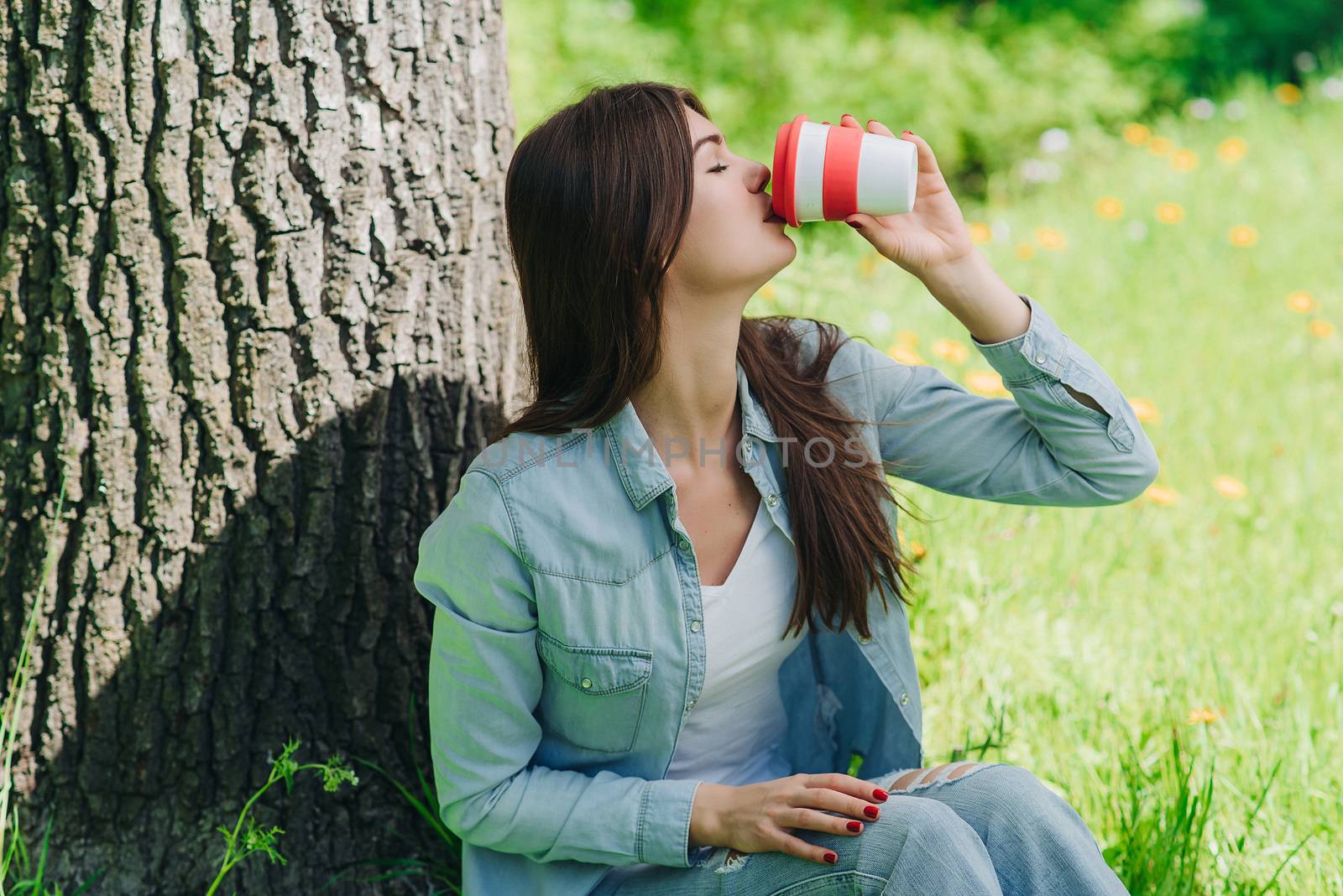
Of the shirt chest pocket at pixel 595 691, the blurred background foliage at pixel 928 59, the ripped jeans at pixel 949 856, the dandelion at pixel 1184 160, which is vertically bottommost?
the ripped jeans at pixel 949 856

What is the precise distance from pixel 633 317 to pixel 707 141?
26cm

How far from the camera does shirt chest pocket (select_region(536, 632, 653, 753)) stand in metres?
1.69

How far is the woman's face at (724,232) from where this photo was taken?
1.63 m

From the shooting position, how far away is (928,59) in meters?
6.45

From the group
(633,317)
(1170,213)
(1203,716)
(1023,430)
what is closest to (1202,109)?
(1170,213)

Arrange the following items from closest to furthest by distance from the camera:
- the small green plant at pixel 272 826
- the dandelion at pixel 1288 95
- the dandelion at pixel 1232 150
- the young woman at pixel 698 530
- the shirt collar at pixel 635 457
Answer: the young woman at pixel 698 530, the shirt collar at pixel 635 457, the small green plant at pixel 272 826, the dandelion at pixel 1232 150, the dandelion at pixel 1288 95

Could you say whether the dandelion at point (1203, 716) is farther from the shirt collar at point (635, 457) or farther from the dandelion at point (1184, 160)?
→ the dandelion at point (1184, 160)

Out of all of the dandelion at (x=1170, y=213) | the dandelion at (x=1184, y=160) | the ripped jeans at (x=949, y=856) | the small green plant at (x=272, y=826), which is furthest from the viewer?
the dandelion at (x=1184, y=160)

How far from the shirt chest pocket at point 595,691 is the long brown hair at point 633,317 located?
0.26 meters

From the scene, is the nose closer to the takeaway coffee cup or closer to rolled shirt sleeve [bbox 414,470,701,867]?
the takeaway coffee cup

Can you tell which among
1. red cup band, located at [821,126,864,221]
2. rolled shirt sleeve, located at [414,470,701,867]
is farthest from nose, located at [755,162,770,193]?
rolled shirt sleeve, located at [414,470,701,867]

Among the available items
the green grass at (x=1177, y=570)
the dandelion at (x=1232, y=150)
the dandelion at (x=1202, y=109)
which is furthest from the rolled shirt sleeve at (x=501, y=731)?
the dandelion at (x=1202, y=109)

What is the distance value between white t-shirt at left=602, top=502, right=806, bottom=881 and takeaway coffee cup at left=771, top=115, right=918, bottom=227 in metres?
0.47

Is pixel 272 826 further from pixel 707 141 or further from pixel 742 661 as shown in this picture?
pixel 707 141
